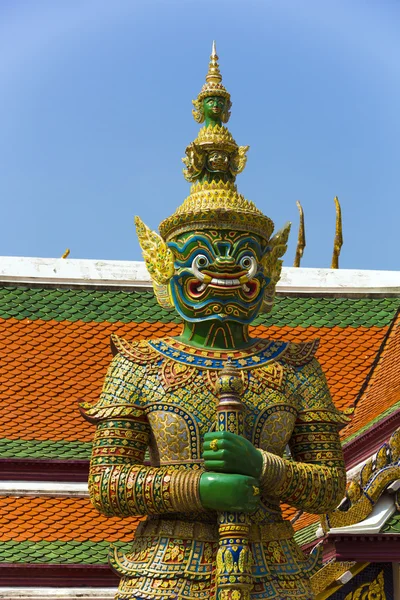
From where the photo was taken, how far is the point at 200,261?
23.2 feet

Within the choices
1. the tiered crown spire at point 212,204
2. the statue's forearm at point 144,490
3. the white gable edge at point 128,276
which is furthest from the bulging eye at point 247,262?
the white gable edge at point 128,276

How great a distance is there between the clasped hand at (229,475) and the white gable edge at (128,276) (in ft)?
17.3

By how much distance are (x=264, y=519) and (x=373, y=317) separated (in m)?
5.06

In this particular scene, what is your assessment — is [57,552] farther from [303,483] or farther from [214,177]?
[214,177]

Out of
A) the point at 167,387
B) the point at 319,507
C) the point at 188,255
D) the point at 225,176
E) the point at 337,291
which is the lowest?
the point at 319,507

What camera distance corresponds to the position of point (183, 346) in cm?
716

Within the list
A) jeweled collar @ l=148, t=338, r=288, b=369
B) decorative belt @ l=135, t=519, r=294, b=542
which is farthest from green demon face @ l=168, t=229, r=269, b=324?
decorative belt @ l=135, t=519, r=294, b=542

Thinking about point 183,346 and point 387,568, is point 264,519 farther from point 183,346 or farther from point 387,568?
point 387,568

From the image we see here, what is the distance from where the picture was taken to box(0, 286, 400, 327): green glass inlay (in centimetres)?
1129

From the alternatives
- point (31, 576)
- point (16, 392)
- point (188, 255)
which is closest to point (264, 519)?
point (188, 255)

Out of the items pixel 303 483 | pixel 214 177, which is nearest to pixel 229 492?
pixel 303 483

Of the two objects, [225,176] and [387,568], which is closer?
[225,176]

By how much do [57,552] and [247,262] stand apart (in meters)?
2.91

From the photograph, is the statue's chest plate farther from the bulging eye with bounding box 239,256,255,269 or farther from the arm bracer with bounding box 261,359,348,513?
the bulging eye with bounding box 239,256,255,269
